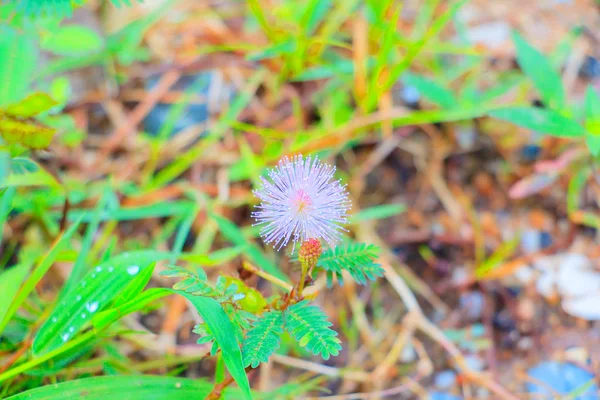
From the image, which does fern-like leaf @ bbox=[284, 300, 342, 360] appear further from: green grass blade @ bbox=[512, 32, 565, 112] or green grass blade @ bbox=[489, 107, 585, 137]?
green grass blade @ bbox=[512, 32, 565, 112]

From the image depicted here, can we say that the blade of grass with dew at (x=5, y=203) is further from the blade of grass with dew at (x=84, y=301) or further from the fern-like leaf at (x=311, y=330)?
the fern-like leaf at (x=311, y=330)

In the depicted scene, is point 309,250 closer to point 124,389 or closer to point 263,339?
point 263,339

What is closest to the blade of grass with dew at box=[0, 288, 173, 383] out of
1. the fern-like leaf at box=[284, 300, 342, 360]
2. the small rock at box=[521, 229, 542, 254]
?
the fern-like leaf at box=[284, 300, 342, 360]

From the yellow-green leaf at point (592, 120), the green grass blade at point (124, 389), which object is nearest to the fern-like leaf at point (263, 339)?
the green grass blade at point (124, 389)

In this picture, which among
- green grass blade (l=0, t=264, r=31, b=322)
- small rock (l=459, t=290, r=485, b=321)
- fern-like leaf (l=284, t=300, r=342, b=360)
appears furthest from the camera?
small rock (l=459, t=290, r=485, b=321)

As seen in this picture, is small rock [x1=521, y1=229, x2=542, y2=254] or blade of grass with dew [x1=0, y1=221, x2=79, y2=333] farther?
small rock [x1=521, y1=229, x2=542, y2=254]

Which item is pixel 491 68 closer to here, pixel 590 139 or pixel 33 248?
pixel 590 139
